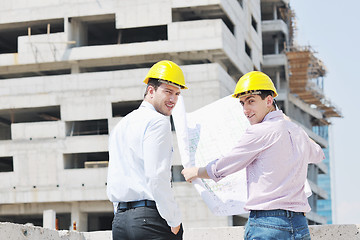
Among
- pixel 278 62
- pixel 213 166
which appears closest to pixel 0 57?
pixel 278 62

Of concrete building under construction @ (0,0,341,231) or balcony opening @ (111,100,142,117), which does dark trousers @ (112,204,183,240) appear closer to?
concrete building under construction @ (0,0,341,231)

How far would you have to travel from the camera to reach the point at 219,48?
39062mm

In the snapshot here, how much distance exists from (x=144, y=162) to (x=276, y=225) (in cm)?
99

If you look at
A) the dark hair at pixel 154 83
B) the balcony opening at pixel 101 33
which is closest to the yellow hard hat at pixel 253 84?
the dark hair at pixel 154 83

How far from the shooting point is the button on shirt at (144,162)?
14.1ft

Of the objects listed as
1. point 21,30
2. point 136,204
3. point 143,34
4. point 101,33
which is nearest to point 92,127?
point 101,33

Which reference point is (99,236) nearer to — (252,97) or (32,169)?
(252,97)

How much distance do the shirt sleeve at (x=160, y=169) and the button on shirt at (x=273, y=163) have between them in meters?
0.48

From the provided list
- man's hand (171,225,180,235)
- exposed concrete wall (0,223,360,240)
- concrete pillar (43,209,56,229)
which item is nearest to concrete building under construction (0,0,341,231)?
concrete pillar (43,209,56,229)

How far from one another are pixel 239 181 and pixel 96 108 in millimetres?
33061

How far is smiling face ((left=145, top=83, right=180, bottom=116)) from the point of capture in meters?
4.64

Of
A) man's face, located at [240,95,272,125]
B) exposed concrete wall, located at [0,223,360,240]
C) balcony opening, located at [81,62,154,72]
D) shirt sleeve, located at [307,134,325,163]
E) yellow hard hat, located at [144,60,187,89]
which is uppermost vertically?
balcony opening, located at [81,62,154,72]

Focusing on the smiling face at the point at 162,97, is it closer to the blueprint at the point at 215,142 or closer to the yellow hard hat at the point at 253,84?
the yellow hard hat at the point at 253,84

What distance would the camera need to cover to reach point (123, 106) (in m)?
41.4
